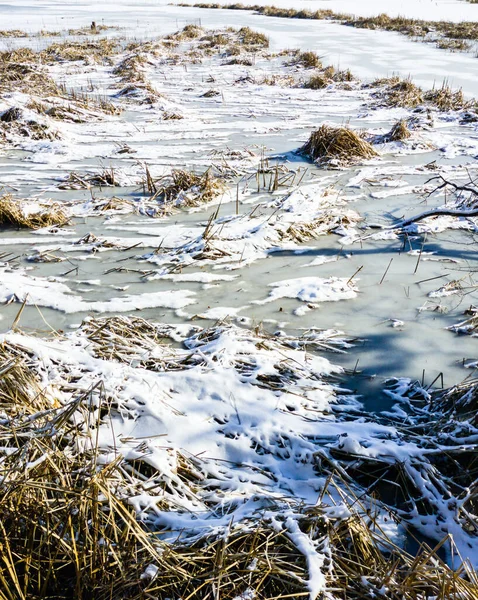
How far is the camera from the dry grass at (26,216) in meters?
4.83

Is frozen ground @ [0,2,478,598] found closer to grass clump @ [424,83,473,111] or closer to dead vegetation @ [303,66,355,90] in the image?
grass clump @ [424,83,473,111]

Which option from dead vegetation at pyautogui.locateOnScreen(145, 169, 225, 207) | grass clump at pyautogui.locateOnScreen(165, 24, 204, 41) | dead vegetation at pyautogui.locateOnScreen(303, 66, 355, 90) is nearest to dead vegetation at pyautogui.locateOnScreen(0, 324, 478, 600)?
dead vegetation at pyautogui.locateOnScreen(145, 169, 225, 207)

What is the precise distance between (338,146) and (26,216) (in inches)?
155

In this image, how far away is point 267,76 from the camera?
12789 mm

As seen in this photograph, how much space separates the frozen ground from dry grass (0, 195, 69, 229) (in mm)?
121

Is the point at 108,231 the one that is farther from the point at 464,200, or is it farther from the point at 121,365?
the point at 464,200

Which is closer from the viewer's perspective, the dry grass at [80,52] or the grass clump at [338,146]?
the grass clump at [338,146]

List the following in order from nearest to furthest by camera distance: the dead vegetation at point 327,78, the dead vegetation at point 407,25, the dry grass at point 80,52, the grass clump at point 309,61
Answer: the dead vegetation at point 327,78 < the grass clump at point 309,61 < the dry grass at point 80,52 < the dead vegetation at point 407,25

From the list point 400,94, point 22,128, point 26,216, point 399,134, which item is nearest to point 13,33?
point 22,128

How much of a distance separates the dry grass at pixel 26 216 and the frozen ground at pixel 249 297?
121 mm

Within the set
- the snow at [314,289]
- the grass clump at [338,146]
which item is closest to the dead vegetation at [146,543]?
the snow at [314,289]

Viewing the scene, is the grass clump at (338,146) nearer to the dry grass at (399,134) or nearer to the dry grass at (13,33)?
the dry grass at (399,134)

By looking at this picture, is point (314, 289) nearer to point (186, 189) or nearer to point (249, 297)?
point (249, 297)

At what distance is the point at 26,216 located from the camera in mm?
4855
